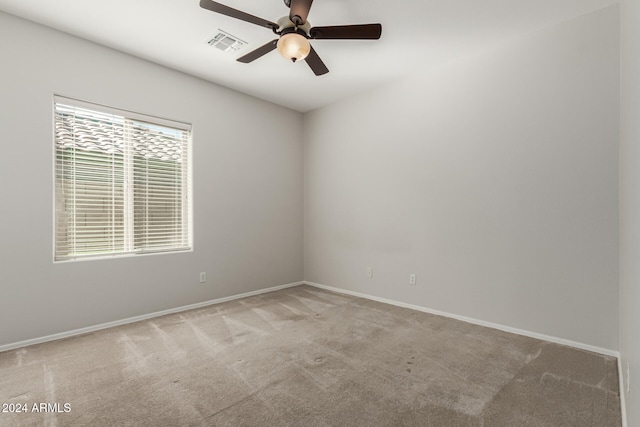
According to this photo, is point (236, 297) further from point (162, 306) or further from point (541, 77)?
point (541, 77)

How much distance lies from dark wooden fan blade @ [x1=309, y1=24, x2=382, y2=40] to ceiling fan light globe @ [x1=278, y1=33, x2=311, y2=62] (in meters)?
0.13

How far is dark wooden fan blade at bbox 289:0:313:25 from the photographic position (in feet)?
6.78

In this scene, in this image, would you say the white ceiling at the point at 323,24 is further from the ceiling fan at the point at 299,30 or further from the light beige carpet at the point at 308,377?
the light beige carpet at the point at 308,377

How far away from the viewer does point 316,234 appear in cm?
489

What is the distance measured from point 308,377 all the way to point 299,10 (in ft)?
8.30

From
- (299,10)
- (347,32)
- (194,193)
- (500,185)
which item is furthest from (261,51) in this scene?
(500,185)

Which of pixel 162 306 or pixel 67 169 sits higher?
pixel 67 169

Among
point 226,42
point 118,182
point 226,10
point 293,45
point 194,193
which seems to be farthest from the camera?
point 194,193

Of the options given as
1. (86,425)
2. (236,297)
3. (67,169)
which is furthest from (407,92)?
(86,425)

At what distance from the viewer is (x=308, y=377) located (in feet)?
7.08

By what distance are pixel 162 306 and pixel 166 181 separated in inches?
56.3

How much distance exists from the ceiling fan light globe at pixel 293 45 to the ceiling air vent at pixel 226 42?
36.4 inches

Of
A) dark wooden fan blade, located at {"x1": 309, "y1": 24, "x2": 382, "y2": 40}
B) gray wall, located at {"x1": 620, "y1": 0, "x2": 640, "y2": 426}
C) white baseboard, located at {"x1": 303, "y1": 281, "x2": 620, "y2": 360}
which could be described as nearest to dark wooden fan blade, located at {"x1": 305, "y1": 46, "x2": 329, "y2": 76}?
dark wooden fan blade, located at {"x1": 309, "y1": 24, "x2": 382, "y2": 40}

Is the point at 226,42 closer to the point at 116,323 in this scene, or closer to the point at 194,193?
the point at 194,193
